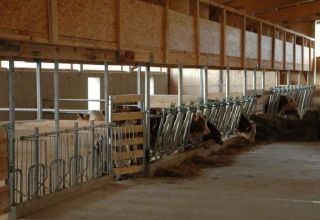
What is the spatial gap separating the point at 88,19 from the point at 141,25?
62.7 inches

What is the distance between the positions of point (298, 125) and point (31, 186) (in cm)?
992

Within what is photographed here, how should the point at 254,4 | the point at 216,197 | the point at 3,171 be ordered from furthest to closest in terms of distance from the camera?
the point at 254,4, the point at 216,197, the point at 3,171

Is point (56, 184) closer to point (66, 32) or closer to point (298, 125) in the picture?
point (66, 32)

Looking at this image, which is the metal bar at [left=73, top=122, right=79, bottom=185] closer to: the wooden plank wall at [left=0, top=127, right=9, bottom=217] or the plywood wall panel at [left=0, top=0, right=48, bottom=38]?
the plywood wall panel at [left=0, top=0, right=48, bottom=38]

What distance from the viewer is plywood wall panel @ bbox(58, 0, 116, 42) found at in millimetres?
6449

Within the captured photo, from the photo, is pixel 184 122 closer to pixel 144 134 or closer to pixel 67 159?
pixel 144 134

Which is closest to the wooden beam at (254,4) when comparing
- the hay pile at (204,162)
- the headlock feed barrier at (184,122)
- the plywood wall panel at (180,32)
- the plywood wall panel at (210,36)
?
the plywood wall panel at (210,36)

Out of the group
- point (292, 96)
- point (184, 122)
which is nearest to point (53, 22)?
point (184, 122)

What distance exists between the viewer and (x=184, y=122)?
9.83 metres

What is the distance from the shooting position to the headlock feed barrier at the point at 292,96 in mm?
16688

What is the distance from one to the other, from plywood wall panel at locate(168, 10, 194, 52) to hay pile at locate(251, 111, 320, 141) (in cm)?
433

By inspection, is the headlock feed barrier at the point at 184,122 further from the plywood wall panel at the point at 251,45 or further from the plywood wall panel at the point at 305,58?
the plywood wall panel at the point at 305,58

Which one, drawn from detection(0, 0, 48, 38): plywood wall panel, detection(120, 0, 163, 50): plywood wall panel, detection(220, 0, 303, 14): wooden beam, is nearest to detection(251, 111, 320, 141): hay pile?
detection(220, 0, 303, 14): wooden beam

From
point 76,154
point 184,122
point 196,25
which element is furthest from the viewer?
point 196,25
